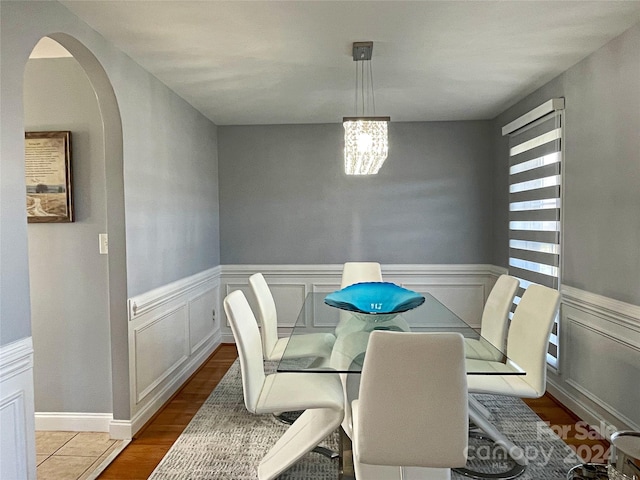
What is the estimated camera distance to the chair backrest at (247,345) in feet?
6.68

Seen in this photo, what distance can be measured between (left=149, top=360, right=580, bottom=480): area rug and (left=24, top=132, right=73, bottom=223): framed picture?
1.59 meters

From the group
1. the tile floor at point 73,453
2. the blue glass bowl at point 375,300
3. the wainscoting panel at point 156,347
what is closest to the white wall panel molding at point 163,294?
the wainscoting panel at point 156,347

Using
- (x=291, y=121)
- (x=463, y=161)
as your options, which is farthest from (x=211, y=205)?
(x=463, y=161)

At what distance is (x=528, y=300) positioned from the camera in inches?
95.0

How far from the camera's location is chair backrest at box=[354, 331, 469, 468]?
146 cm

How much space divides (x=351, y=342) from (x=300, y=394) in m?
0.36

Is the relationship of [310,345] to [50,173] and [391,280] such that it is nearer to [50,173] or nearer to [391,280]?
[50,173]

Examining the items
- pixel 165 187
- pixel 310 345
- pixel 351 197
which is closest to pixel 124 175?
pixel 165 187

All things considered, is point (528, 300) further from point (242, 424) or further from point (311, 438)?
point (242, 424)

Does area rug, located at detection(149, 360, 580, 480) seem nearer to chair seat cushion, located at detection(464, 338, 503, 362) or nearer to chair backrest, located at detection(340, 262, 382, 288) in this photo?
chair seat cushion, located at detection(464, 338, 503, 362)

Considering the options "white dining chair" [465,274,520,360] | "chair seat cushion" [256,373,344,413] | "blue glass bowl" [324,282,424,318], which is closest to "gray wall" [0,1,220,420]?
"chair seat cushion" [256,373,344,413]

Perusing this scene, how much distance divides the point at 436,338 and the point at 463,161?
3.60 metres

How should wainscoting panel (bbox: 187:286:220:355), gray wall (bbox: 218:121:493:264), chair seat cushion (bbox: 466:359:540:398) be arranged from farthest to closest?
gray wall (bbox: 218:121:493:264) < wainscoting panel (bbox: 187:286:220:355) < chair seat cushion (bbox: 466:359:540:398)

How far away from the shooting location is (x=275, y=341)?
3.05 m
